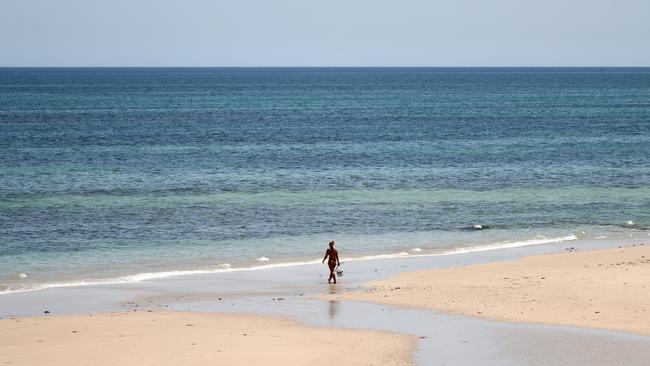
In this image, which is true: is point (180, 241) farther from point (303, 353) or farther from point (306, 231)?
point (303, 353)

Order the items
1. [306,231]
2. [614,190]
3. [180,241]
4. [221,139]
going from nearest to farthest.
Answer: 1. [180,241]
2. [306,231]
3. [614,190]
4. [221,139]

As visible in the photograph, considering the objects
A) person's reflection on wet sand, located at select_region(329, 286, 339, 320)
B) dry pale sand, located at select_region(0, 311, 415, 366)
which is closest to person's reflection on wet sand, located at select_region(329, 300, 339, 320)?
person's reflection on wet sand, located at select_region(329, 286, 339, 320)

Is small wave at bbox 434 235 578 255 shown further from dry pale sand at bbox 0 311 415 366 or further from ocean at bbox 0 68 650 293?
dry pale sand at bbox 0 311 415 366

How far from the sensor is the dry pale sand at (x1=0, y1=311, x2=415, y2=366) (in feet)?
62.4

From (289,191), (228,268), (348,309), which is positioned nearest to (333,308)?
(348,309)

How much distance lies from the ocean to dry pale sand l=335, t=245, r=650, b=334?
5388mm

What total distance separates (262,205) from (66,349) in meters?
25.4

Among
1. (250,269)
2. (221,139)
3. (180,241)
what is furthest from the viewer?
(221,139)

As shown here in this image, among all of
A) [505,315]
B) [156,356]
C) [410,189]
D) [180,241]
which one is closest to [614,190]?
[410,189]

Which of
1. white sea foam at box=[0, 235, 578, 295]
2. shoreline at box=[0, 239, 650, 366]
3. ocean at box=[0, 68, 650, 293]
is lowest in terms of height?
ocean at box=[0, 68, 650, 293]

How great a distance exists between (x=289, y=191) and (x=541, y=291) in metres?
25.4

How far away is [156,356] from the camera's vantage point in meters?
19.3

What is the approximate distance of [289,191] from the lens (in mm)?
50031

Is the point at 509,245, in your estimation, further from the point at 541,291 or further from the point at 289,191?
the point at 289,191
